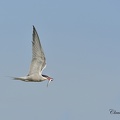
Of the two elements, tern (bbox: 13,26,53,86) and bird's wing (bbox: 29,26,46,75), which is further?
tern (bbox: 13,26,53,86)

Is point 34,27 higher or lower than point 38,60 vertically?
higher

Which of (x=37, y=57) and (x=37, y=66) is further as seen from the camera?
(x=37, y=66)

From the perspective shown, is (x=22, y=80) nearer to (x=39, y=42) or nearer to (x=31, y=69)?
(x=31, y=69)

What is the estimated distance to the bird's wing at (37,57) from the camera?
42156 millimetres

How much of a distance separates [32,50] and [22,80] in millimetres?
3136

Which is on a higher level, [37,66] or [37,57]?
[37,57]

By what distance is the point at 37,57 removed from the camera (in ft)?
146

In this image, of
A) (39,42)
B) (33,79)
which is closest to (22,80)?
(33,79)

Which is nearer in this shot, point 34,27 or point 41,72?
point 34,27

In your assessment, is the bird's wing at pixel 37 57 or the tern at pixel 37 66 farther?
the tern at pixel 37 66

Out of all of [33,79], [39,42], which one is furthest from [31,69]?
[39,42]

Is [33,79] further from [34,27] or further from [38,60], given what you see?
[34,27]

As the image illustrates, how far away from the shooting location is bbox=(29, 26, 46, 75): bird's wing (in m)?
42.2

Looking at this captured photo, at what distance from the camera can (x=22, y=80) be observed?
A: 4441 cm
